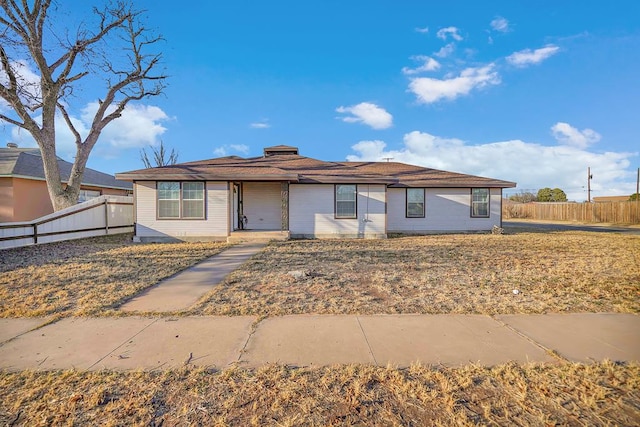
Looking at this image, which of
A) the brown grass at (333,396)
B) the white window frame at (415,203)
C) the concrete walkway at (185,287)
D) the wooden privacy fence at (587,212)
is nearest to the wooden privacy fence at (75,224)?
the concrete walkway at (185,287)

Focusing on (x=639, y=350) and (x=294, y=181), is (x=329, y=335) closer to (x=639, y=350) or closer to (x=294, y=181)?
(x=639, y=350)

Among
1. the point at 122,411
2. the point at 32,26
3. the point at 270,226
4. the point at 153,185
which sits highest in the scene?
the point at 32,26

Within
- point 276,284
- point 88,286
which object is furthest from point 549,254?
point 88,286

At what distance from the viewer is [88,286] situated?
224 inches

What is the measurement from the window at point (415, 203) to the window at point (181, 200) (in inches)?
393

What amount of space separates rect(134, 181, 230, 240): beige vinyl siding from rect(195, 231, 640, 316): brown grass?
399 cm

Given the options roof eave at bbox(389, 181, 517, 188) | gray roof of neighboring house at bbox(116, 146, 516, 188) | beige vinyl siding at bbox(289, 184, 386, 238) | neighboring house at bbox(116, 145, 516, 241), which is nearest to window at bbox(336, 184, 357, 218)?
neighboring house at bbox(116, 145, 516, 241)

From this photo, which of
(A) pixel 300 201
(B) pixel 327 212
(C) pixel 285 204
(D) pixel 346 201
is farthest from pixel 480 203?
(C) pixel 285 204

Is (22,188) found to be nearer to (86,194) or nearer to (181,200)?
(86,194)

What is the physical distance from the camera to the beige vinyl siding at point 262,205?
14742 mm

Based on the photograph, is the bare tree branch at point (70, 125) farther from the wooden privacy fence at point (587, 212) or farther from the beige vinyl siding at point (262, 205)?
the wooden privacy fence at point (587, 212)

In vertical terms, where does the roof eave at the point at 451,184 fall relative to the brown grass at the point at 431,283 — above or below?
above

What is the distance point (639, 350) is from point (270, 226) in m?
12.9

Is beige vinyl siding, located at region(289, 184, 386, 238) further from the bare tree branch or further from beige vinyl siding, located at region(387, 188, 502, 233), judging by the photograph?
the bare tree branch
